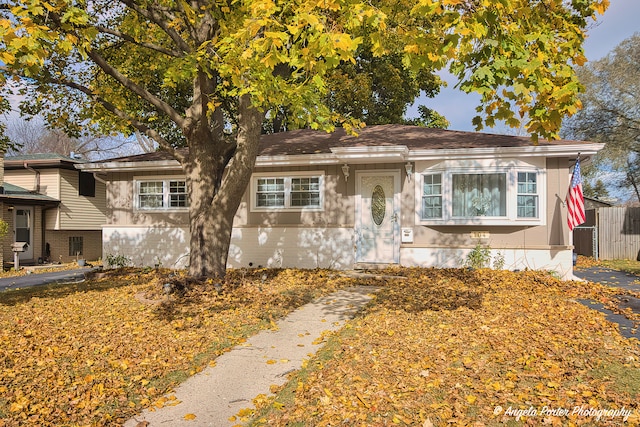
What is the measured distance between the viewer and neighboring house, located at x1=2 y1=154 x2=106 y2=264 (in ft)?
54.1

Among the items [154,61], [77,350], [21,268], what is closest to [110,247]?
[21,268]

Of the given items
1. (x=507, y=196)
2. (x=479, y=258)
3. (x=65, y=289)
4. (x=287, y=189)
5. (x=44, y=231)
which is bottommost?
(x=65, y=289)

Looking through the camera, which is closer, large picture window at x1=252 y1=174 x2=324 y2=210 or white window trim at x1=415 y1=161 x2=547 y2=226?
white window trim at x1=415 y1=161 x2=547 y2=226

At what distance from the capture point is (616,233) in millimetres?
15930

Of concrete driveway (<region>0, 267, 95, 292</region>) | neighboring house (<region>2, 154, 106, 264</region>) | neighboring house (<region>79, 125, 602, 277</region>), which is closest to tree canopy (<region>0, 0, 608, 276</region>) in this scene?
neighboring house (<region>79, 125, 602, 277</region>)

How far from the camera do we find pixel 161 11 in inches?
316

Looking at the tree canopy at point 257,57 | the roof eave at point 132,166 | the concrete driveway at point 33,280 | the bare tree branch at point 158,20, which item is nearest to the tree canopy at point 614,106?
the tree canopy at point 257,57

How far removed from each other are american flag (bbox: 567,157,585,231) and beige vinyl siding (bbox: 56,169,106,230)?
59.0 ft

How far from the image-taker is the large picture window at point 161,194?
495 inches

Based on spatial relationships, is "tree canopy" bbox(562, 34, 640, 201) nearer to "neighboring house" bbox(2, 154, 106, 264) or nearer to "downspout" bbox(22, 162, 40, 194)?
"neighboring house" bbox(2, 154, 106, 264)

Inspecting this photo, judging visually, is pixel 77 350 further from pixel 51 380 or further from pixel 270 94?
pixel 270 94

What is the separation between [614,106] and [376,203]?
19249mm

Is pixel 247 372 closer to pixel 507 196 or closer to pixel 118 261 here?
pixel 507 196

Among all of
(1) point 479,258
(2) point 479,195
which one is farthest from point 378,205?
(1) point 479,258
